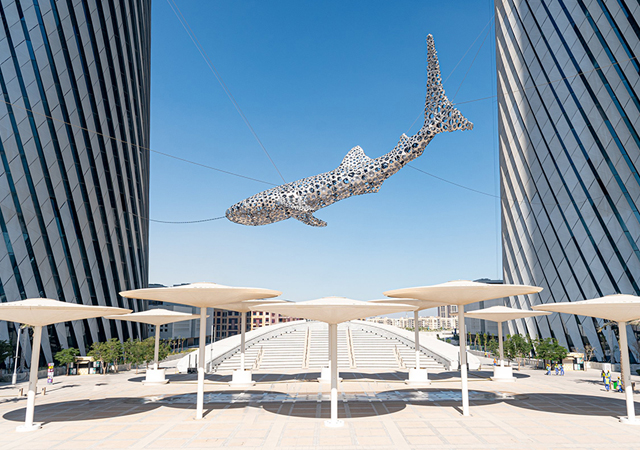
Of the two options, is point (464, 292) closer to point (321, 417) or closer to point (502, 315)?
point (321, 417)

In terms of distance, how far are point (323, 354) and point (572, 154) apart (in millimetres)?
26618

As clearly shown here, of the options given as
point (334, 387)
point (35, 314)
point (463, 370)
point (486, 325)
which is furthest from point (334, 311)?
point (486, 325)

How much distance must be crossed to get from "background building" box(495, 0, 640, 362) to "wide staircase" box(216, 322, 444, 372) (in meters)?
15.3

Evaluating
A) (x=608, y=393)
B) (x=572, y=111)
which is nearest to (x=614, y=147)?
(x=572, y=111)

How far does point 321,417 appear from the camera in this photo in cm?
1356

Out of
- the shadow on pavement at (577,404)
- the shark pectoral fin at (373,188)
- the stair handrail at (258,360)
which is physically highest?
the shark pectoral fin at (373,188)

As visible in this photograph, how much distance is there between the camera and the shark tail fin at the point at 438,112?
1781cm

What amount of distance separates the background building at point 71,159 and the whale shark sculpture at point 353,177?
19.2m

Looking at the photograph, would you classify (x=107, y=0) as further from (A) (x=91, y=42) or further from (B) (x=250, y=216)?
(B) (x=250, y=216)

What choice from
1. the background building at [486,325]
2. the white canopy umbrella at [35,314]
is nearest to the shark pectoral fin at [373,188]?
the white canopy umbrella at [35,314]

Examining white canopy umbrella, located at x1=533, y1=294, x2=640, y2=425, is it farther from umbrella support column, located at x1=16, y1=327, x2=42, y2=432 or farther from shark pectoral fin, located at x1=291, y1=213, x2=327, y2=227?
umbrella support column, located at x1=16, y1=327, x2=42, y2=432

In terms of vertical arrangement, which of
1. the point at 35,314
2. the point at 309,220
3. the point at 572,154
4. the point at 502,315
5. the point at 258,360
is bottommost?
the point at 258,360

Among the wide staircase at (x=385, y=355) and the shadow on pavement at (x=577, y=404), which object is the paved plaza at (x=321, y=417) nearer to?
the shadow on pavement at (x=577, y=404)

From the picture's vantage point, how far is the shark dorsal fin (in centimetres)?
1956
